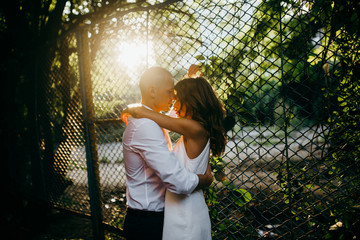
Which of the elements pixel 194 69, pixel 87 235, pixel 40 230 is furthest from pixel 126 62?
pixel 40 230

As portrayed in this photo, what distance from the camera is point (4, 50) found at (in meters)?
4.10

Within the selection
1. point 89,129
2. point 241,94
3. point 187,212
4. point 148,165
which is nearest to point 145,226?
point 187,212

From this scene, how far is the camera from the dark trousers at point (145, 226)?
175 cm

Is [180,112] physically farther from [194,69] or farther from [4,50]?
[4,50]

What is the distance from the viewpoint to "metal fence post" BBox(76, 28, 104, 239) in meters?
2.79

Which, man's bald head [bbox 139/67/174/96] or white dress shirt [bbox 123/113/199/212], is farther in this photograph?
man's bald head [bbox 139/67/174/96]

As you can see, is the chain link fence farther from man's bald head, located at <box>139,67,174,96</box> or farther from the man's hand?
man's bald head, located at <box>139,67,174,96</box>

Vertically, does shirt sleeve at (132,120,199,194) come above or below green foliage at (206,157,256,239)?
above

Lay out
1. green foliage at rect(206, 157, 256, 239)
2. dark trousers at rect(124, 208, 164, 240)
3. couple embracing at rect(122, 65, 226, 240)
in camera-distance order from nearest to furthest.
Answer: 1. couple embracing at rect(122, 65, 226, 240)
2. dark trousers at rect(124, 208, 164, 240)
3. green foliage at rect(206, 157, 256, 239)

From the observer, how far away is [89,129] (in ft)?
9.30

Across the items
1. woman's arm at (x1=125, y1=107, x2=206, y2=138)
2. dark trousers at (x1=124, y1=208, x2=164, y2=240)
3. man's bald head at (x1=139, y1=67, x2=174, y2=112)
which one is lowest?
dark trousers at (x1=124, y1=208, x2=164, y2=240)

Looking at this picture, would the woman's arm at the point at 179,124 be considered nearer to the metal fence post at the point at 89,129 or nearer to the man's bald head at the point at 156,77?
the man's bald head at the point at 156,77

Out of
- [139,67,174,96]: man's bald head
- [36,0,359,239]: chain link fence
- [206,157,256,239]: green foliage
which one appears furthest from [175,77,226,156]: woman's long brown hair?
[206,157,256,239]: green foliage

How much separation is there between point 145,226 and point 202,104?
1076mm
